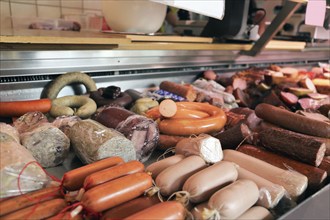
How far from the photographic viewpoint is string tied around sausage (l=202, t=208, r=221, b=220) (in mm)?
916

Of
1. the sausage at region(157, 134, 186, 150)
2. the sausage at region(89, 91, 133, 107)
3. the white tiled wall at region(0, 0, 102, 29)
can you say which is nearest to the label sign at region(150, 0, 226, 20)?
the sausage at region(157, 134, 186, 150)

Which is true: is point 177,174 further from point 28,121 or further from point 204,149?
point 28,121

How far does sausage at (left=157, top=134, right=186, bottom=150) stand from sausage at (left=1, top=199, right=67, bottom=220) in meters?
0.72

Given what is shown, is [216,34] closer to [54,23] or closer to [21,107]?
[54,23]

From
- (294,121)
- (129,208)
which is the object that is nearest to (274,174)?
(294,121)

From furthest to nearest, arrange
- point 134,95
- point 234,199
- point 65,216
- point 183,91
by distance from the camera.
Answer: point 183,91 < point 134,95 < point 234,199 < point 65,216

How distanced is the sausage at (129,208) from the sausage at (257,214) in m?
0.32

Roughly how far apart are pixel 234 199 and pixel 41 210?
0.62 m

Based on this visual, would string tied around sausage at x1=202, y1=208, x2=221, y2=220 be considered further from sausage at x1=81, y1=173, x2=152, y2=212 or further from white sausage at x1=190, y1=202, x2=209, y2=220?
sausage at x1=81, y1=173, x2=152, y2=212

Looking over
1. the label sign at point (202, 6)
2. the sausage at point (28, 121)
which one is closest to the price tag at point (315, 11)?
the label sign at point (202, 6)

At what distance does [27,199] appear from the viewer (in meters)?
0.93

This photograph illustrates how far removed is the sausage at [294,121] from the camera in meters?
1.60

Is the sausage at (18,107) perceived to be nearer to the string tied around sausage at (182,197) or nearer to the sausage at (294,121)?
the string tied around sausage at (182,197)

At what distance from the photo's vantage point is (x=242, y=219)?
1002 millimetres
